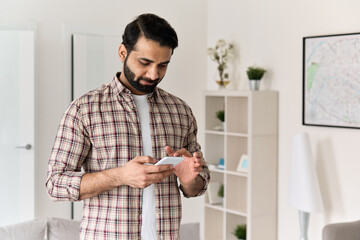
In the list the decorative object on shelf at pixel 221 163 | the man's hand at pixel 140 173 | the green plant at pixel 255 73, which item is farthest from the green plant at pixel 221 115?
the man's hand at pixel 140 173

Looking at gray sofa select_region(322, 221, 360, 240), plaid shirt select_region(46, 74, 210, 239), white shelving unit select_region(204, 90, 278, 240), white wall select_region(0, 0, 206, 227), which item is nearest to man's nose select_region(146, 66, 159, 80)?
plaid shirt select_region(46, 74, 210, 239)

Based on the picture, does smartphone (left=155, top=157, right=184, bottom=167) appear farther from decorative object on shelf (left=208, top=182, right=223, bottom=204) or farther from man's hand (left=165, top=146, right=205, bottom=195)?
decorative object on shelf (left=208, top=182, right=223, bottom=204)

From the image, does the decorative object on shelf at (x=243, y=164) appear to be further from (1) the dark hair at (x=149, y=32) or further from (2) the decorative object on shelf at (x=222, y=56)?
(1) the dark hair at (x=149, y=32)

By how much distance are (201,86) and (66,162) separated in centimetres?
349

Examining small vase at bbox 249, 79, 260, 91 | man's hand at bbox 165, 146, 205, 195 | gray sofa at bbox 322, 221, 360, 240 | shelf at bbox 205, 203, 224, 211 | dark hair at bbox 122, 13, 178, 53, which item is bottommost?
shelf at bbox 205, 203, 224, 211

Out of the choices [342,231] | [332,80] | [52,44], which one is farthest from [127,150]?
[52,44]

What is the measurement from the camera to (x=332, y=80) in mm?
3967

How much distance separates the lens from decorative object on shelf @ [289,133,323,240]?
3.89 m

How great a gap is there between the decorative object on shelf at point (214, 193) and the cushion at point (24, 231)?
1891mm

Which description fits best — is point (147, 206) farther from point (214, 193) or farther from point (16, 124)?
point (214, 193)

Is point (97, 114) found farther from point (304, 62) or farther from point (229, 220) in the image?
point (229, 220)

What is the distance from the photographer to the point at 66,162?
1792mm

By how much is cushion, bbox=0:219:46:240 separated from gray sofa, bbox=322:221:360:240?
5.44 ft

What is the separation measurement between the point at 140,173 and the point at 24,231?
1.63 metres
